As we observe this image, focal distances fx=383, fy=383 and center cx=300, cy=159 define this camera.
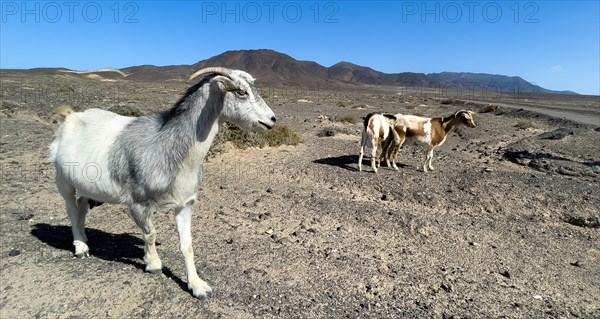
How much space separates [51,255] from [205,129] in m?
2.80

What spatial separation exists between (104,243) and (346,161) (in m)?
7.22

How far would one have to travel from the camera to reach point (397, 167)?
10.7 meters

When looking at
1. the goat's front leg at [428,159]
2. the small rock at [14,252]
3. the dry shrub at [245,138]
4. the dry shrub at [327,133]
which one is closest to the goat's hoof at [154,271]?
the small rock at [14,252]

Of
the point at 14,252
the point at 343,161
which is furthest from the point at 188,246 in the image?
the point at 343,161

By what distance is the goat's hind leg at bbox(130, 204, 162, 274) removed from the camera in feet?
12.8

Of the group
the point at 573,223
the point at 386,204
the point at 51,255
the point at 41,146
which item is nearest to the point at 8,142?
the point at 41,146

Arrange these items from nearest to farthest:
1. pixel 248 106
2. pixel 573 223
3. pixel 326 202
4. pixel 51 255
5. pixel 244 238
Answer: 1. pixel 248 106
2. pixel 51 255
3. pixel 244 238
4. pixel 573 223
5. pixel 326 202

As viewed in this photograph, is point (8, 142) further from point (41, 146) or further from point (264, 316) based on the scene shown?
point (264, 316)

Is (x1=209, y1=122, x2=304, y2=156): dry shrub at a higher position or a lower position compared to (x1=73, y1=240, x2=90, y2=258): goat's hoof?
higher

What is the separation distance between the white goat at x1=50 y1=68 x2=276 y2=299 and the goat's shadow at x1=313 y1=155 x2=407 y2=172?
21.9 ft

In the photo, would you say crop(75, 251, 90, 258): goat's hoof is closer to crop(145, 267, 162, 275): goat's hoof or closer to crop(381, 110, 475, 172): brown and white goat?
crop(145, 267, 162, 275): goat's hoof

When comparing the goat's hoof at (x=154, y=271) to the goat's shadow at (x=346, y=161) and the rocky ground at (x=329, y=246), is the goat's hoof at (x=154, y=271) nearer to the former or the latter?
the rocky ground at (x=329, y=246)

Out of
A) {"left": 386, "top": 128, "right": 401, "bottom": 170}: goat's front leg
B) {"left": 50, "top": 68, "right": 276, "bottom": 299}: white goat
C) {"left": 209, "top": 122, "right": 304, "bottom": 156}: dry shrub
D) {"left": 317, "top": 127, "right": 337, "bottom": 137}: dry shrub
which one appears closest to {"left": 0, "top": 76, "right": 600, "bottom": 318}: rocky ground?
{"left": 386, "top": 128, "right": 401, "bottom": 170}: goat's front leg

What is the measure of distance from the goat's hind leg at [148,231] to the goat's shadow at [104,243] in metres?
0.19
